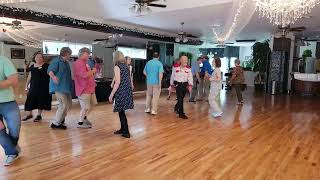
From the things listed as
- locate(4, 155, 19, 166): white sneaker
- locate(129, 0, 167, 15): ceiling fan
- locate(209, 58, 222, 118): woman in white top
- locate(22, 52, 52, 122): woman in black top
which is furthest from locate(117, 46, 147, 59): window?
locate(4, 155, 19, 166): white sneaker

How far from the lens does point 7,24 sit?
7957mm

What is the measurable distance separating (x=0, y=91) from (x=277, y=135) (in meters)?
4.12

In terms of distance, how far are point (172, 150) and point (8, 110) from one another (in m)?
1.99

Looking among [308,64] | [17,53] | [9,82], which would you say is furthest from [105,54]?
[308,64]

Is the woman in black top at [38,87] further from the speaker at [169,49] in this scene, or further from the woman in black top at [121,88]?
the speaker at [169,49]

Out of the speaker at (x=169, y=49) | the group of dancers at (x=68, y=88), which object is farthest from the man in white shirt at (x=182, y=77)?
the speaker at (x=169, y=49)

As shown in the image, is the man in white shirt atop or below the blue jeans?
atop

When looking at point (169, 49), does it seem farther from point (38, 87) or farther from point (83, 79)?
point (83, 79)

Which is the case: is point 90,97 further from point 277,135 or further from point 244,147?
point 277,135

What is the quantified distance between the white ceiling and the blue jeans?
4791 millimetres

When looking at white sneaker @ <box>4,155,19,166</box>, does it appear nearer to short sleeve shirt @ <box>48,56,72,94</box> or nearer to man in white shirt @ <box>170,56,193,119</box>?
short sleeve shirt @ <box>48,56,72,94</box>

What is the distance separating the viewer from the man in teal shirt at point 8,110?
2990 millimetres

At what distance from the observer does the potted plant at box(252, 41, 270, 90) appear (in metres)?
13.5

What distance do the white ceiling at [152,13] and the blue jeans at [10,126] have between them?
4791 mm
